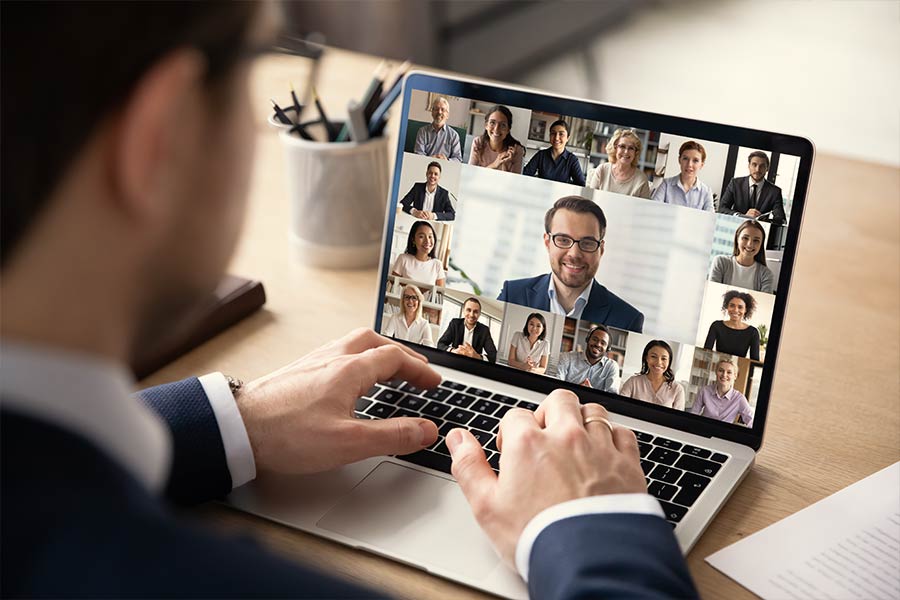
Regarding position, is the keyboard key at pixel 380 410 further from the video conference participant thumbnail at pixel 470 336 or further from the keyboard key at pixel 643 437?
the keyboard key at pixel 643 437

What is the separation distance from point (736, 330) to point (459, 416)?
0.88ft

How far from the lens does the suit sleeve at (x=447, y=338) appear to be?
982 mm

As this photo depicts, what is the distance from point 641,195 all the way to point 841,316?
1.37 feet

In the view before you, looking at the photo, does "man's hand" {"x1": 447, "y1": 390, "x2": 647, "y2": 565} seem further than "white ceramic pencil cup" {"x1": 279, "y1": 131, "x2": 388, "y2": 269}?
No

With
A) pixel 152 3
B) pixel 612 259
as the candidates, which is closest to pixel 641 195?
pixel 612 259

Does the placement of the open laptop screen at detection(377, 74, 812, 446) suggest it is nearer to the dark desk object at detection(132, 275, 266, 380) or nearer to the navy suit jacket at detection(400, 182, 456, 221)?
the navy suit jacket at detection(400, 182, 456, 221)

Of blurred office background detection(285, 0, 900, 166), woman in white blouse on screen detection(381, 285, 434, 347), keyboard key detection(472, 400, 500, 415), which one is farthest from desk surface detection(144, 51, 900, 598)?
blurred office background detection(285, 0, 900, 166)

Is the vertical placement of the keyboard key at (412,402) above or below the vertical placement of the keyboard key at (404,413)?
above

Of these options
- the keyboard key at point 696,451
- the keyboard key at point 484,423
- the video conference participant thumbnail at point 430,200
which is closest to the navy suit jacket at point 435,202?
the video conference participant thumbnail at point 430,200

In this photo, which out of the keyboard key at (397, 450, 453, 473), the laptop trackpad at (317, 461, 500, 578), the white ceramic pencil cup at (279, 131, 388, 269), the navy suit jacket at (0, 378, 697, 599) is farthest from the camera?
the white ceramic pencil cup at (279, 131, 388, 269)

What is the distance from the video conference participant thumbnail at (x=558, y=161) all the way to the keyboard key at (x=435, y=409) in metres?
0.24

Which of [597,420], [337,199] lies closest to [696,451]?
[597,420]

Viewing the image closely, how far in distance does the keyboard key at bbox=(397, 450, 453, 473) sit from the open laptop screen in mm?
151

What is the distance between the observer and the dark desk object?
1007 millimetres
